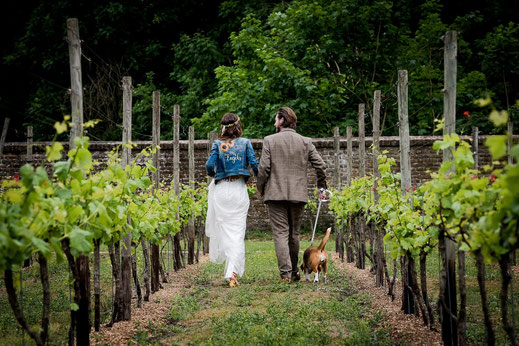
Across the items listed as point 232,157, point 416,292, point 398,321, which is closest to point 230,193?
point 232,157

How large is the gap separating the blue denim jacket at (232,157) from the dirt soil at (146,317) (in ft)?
5.21

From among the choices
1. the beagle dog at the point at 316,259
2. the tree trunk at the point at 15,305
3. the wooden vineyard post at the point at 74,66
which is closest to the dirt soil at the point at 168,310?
the beagle dog at the point at 316,259

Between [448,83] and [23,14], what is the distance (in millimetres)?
25035

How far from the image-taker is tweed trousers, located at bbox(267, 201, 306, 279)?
7051 mm

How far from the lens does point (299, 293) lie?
6.29 m

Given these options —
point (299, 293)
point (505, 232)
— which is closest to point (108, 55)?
point (299, 293)

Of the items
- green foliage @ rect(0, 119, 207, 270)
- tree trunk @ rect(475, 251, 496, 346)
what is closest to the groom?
green foliage @ rect(0, 119, 207, 270)

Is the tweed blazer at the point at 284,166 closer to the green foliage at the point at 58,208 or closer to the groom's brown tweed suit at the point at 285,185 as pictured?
the groom's brown tweed suit at the point at 285,185

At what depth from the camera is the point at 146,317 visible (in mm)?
5277

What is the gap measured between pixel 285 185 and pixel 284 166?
0.26 metres

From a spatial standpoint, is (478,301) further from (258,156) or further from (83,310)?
(258,156)

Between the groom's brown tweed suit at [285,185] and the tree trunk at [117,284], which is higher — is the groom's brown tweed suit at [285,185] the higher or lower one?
the higher one

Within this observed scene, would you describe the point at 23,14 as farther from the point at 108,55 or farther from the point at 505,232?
the point at 505,232

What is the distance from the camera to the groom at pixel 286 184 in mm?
7047
